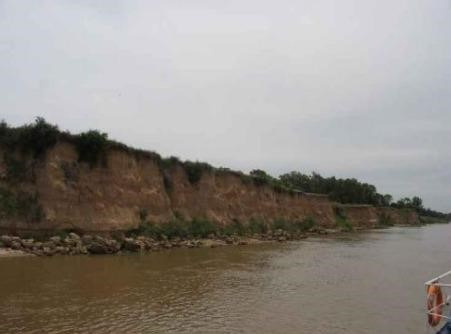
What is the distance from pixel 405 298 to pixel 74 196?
62.7 ft

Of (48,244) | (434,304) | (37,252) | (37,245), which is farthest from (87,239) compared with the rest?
(434,304)

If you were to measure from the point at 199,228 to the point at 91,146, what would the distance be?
35.7 feet

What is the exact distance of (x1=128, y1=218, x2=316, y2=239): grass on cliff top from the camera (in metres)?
31.2

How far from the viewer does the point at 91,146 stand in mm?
29422

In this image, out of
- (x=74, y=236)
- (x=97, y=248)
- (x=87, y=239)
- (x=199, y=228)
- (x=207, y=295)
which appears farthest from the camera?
(x=199, y=228)

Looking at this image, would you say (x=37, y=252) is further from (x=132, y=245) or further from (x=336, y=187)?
(x=336, y=187)

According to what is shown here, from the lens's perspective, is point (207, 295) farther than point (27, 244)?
No

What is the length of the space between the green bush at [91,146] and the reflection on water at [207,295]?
8546 mm

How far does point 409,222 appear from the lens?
120 metres

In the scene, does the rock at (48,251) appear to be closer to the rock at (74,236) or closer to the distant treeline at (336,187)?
the rock at (74,236)

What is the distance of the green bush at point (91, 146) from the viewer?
29109mm

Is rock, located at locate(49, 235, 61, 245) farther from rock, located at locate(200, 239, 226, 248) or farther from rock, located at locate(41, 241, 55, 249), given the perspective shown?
rock, located at locate(200, 239, 226, 248)

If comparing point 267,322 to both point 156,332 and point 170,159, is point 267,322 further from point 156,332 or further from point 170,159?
point 170,159

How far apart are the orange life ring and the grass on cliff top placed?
22.4 meters
